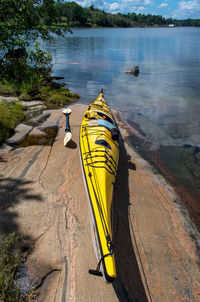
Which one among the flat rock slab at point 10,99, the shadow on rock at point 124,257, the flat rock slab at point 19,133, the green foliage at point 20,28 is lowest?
the shadow on rock at point 124,257

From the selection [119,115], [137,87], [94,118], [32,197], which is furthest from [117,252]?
[137,87]

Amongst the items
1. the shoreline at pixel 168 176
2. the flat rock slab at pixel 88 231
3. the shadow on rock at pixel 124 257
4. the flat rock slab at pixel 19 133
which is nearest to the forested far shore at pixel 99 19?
the flat rock slab at pixel 19 133

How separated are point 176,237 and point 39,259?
307cm

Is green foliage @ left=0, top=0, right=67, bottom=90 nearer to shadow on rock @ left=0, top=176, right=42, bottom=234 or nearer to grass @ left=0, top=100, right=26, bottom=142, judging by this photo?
grass @ left=0, top=100, right=26, bottom=142

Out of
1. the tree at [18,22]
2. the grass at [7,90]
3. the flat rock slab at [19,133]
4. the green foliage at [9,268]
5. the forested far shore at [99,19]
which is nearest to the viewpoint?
the green foliage at [9,268]

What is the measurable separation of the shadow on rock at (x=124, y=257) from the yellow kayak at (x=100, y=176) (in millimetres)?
539

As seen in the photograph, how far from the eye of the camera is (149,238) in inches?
177

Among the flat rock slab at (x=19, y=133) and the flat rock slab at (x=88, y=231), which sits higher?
the flat rock slab at (x=19, y=133)

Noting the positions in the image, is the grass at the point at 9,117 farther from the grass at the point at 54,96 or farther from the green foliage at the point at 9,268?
the green foliage at the point at 9,268

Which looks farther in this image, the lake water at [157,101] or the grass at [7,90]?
the grass at [7,90]

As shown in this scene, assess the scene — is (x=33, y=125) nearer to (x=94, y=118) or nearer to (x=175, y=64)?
(x=94, y=118)

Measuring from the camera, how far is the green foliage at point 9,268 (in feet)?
9.47

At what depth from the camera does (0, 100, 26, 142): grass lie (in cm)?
830

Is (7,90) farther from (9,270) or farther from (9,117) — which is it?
(9,270)
